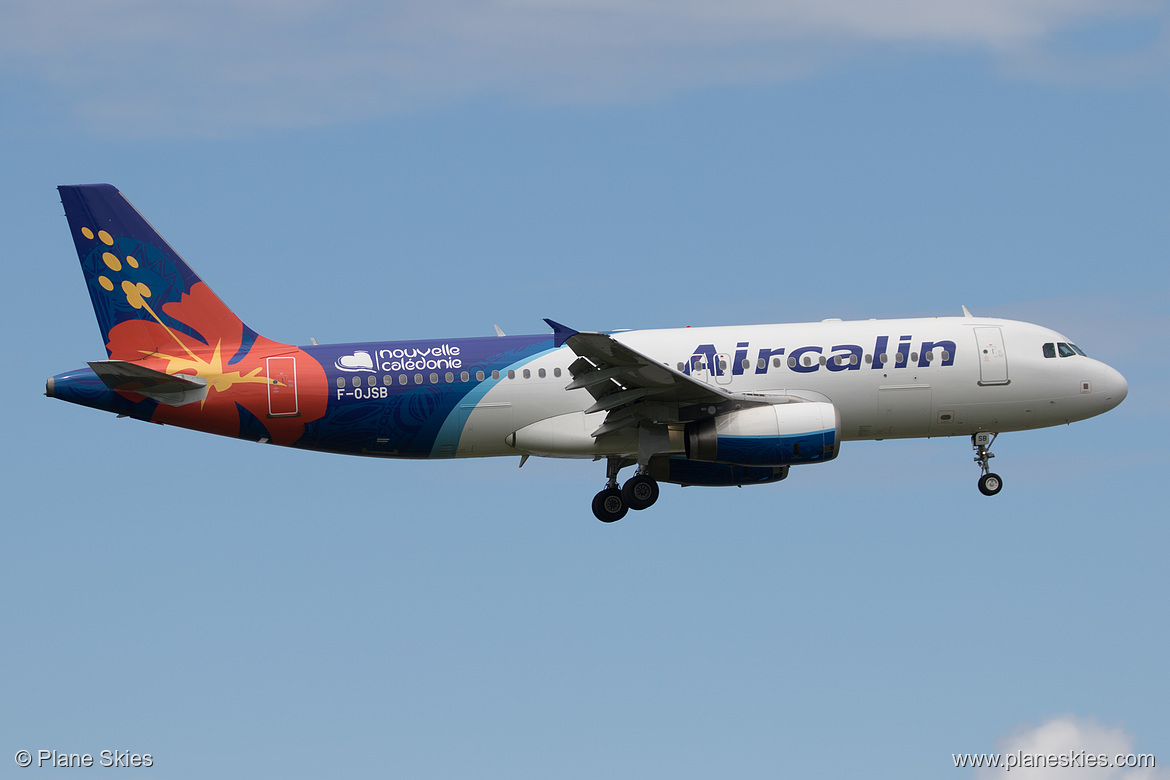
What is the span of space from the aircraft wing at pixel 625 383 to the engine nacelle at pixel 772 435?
0.77m

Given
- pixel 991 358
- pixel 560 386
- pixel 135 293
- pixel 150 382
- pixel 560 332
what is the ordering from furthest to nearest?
pixel 135 293 → pixel 991 358 → pixel 560 386 → pixel 150 382 → pixel 560 332

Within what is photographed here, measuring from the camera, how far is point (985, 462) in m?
40.3

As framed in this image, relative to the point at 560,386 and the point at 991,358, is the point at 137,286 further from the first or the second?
the point at 991,358

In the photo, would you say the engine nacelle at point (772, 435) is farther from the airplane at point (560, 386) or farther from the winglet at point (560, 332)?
the winglet at point (560, 332)

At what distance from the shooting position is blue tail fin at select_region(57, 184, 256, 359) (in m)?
39.7

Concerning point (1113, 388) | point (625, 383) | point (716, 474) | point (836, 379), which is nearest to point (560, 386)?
point (625, 383)

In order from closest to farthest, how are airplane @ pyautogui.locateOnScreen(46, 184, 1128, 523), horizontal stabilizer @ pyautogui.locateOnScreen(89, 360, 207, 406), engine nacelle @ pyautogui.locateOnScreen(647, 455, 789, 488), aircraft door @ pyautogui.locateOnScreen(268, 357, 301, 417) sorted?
horizontal stabilizer @ pyautogui.locateOnScreen(89, 360, 207, 406)
airplane @ pyautogui.locateOnScreen(46, 184, 1128, 523)
aircraft door @ pyautogui.locateOnScreen(268, 357, 301, 417)
engine nacelle @ pyautogui.locateOnScreen(647, 455, 789, 488)

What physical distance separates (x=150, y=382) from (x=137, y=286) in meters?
3.62

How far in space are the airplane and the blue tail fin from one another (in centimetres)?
8

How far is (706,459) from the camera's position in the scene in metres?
37.2

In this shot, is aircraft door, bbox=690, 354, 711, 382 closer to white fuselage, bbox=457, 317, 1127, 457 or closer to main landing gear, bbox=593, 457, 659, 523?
white fuselage, bbox=457, 317, 1127, 457

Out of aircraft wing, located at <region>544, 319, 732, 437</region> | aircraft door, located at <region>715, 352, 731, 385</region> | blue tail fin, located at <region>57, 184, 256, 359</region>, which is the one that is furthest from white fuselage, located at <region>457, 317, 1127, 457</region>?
blue tail fin, located at <region>57, 184, 256, 359</region>

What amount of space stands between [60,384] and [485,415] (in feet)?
37.7

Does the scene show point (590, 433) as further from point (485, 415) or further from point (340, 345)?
point (340, 345)
